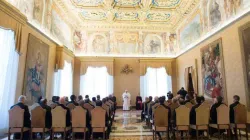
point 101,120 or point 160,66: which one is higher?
point 160,66

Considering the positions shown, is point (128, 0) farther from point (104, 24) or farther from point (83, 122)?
point (83, 122)

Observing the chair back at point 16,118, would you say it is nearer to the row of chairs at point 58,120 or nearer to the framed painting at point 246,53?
the row of chairs at point 58,120

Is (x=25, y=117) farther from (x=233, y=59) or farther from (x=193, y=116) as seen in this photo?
(x=233, y=59)

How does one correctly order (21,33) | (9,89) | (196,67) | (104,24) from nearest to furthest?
1. (9,89)
2. (21,33)
3. (196,67)
4. (104,24)

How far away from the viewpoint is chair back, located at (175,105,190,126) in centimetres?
475

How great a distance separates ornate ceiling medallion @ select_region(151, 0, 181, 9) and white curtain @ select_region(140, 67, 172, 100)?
5.32 metres

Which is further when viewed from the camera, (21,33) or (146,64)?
(146,64)

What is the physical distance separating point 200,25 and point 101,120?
8556 mm

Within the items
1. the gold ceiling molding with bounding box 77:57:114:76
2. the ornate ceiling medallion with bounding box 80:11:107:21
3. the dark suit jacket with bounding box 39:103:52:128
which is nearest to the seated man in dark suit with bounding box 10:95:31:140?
the dark suit jacket with bounding box 39:103:52:128

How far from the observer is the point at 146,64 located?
47.5 ft

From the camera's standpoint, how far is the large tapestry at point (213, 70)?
779 centimetres

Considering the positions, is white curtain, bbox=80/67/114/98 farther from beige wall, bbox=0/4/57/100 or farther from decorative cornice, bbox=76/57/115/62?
beige wall, bbox=0/4/57/100

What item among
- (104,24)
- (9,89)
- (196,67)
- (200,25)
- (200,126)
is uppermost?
(104,24)

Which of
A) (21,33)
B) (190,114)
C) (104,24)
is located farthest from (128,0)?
(190,114)
